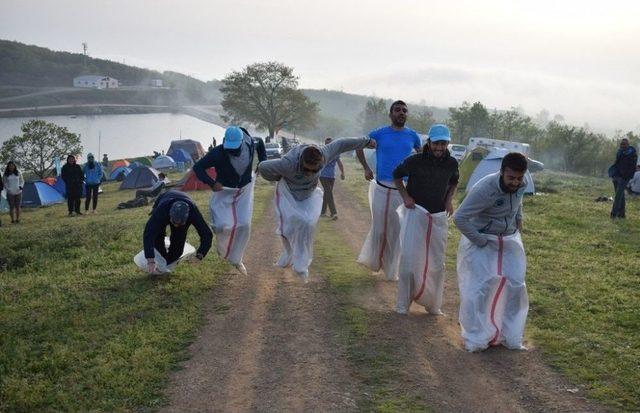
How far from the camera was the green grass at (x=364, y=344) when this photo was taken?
492cm

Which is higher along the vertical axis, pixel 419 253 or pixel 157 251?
pixel 419 253

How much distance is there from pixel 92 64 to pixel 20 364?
156851 mm

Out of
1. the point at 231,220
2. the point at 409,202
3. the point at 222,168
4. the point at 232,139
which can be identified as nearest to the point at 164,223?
the point at 231,220

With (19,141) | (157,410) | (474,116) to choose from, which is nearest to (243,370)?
(157,410)

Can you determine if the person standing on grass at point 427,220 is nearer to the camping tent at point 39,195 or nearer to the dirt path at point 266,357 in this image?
the dirt path at point 266,357

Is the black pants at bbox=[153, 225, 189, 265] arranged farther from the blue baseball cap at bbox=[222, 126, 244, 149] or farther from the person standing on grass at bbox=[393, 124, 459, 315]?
the person standing on grass at bbox=[393, 124, 459, 315]

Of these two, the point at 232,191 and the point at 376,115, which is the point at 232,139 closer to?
the point at 232,191

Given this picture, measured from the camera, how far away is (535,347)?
6215 millimetres

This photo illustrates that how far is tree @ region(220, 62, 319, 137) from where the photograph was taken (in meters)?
72.4

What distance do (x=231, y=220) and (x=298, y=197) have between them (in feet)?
3.38

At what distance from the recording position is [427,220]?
281 inches

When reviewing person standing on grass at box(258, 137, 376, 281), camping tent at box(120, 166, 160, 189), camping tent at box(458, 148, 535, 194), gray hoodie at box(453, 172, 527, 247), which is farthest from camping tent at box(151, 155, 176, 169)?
gray hoodie at box(453, 172, 527, 247)

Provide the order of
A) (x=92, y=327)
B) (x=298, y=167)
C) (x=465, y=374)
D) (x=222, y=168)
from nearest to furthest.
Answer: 1. (x=465, y=374)
2. (x=92, y=327)
3. (x=298, y=167)
4. (x=222, y=168)

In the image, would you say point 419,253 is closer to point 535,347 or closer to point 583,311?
point 535,347
